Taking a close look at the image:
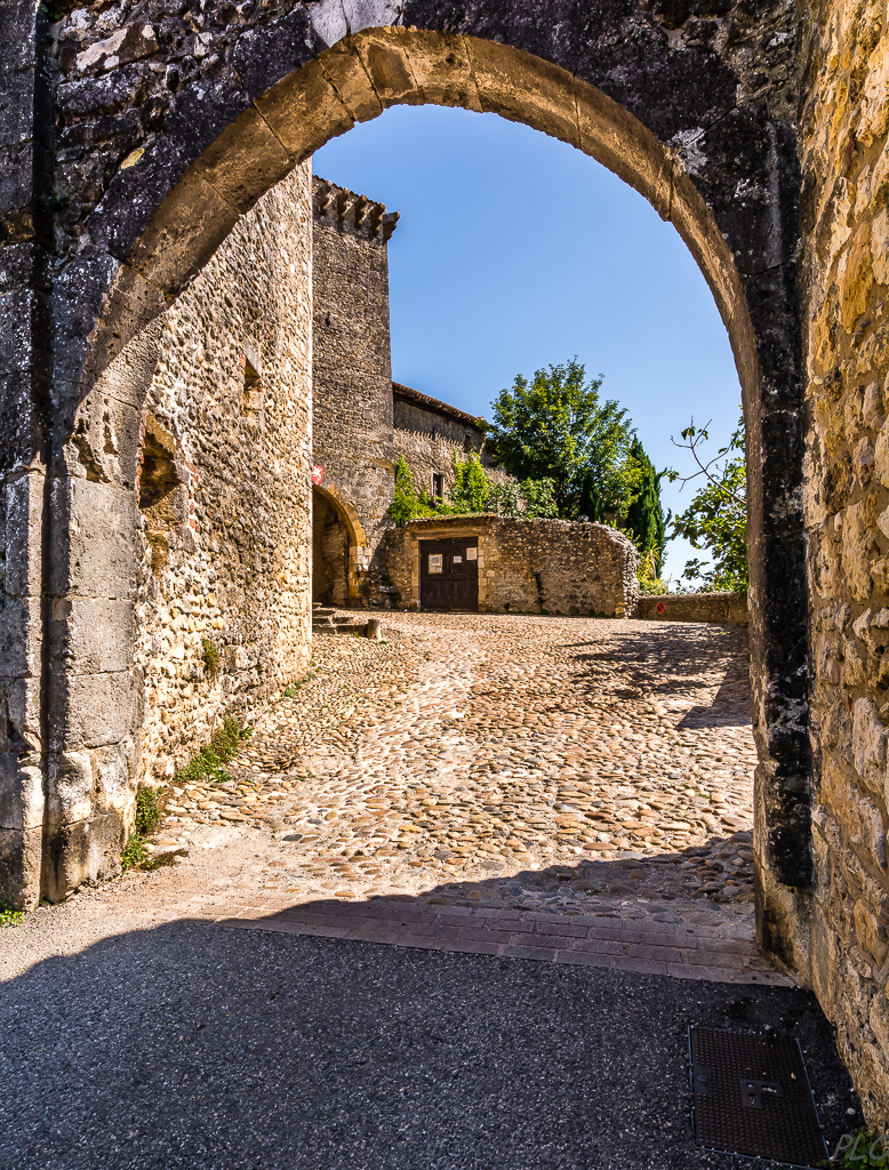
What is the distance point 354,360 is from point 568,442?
7.84 m

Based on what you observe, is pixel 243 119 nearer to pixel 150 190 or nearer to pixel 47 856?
pixel 150 190

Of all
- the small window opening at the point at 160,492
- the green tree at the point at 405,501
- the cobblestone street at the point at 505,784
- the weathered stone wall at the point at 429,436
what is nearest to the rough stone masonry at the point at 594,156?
the cobblestone street at the point at 505,784

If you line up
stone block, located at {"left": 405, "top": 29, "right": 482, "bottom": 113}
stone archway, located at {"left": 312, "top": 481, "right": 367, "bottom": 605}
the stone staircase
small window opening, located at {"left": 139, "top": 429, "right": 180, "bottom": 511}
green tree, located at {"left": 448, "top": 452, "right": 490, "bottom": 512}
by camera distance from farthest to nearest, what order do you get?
1. green tree, located at {"left": 448, "top": 452, "right": 490, "bottom": 512}
2. stone archway, located at {"left": 312, "top": 481, "right": 367, "bottom": 605}
3. the stone staircase
4. small window opening, located at {"left": 139, "top": 429, "right": 180, "bottom": 511}
5. stone block, located at {"left": 405, "top": 29, "right": 482, "bottom": 113}

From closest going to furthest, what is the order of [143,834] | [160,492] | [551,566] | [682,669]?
[143,834], [160,492], [682,669], [551,566]

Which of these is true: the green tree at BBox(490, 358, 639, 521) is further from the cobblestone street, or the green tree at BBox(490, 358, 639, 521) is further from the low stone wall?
the cobblestone street

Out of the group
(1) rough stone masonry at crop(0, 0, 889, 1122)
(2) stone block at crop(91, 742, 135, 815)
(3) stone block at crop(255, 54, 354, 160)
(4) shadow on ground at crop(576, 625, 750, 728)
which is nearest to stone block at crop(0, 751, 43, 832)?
(1) rough stone masonry at crop(0, 0, 889, 1122)

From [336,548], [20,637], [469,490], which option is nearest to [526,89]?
[20,637]

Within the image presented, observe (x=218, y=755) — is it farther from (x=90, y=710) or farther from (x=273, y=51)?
(x=273, y=51)

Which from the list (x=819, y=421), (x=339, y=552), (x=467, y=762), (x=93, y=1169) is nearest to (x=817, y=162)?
(x=819, y=421)

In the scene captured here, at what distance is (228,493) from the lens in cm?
616

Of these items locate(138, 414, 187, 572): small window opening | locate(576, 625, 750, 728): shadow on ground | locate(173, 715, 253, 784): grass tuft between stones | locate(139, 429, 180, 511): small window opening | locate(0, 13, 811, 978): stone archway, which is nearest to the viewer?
locate(0, 13, 811, 978): stone archway

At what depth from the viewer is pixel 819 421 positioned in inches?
78.7

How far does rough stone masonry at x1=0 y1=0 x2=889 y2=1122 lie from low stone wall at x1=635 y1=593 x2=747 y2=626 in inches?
502

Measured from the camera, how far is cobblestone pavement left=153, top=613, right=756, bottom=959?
11.0ft
